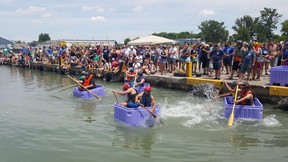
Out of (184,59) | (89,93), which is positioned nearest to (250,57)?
(184,59)

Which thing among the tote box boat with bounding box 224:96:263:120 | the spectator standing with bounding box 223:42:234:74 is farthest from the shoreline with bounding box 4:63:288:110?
the tote box boat with bounding box 224:96:263:120

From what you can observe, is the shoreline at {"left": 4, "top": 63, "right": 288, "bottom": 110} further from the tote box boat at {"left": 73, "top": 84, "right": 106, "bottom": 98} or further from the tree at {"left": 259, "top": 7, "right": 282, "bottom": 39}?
the tree at {"left": 259, "top": 7, "right": 282, "bottom": 39}

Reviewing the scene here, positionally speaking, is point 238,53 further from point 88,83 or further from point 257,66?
point 88,83

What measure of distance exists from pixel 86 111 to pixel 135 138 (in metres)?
3.94

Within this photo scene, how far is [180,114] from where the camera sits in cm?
1151

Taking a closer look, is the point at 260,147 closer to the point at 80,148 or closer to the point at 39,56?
the point at 80,148

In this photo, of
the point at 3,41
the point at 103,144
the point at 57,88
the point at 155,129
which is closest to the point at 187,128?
the point at 155,129

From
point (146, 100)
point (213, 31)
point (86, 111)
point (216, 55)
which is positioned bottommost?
point (86, 111)

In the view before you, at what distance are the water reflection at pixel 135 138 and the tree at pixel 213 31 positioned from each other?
266 ft

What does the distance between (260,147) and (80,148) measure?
13.9 ft

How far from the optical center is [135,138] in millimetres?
9133

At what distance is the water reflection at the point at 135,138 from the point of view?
8492 millimetres

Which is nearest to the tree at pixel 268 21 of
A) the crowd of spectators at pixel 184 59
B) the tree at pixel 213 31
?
the tree at pixel 213 31

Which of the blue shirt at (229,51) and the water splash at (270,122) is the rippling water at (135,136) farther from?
the blue shirt at (229,51)
